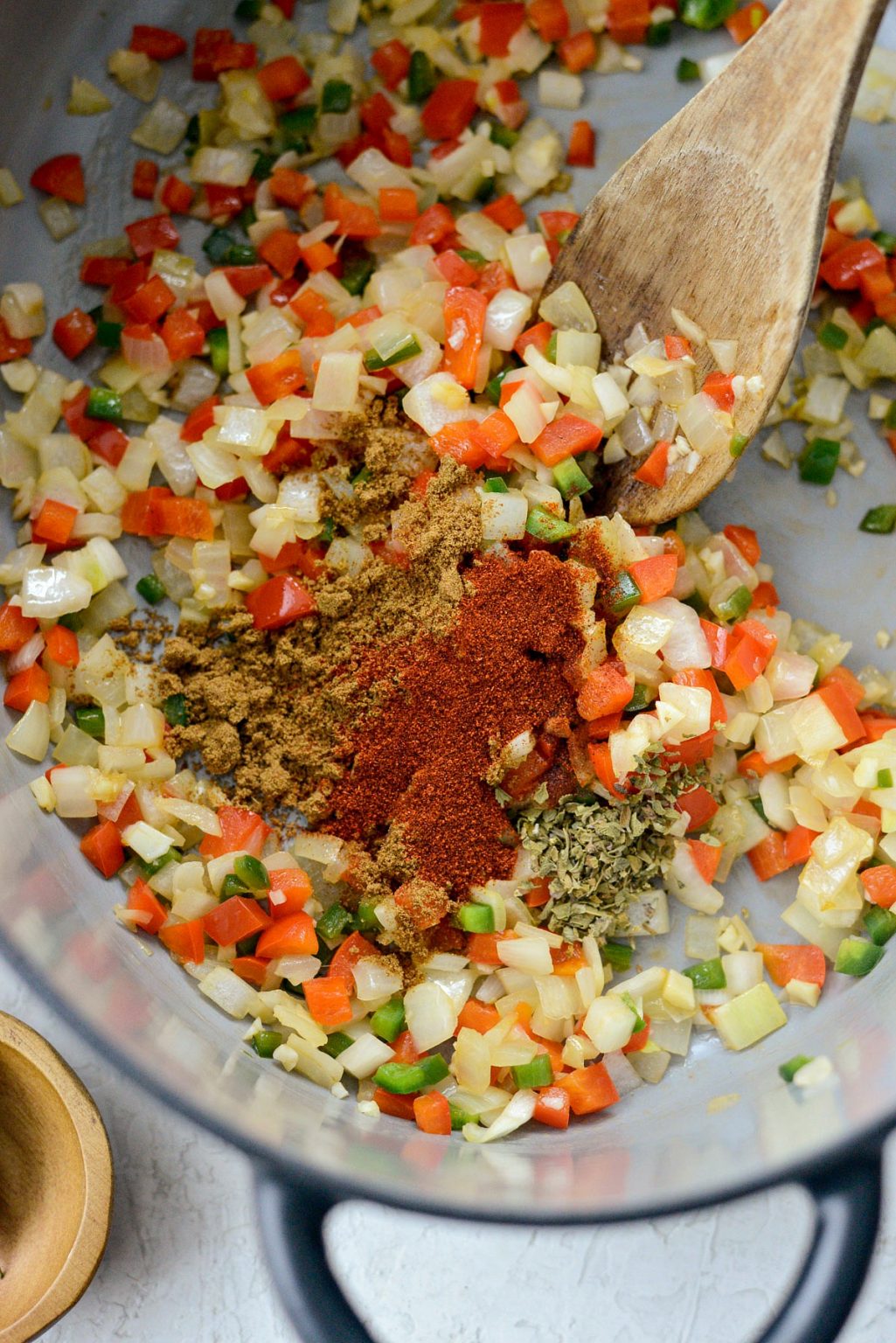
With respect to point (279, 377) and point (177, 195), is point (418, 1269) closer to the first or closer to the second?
point (279, 377)

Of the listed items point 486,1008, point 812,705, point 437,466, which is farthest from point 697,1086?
point 437,466

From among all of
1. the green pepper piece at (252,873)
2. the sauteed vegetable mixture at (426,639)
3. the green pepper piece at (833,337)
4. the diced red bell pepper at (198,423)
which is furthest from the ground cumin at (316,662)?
the green pepper piece at (833,337)

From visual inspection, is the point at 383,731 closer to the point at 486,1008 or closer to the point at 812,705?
the point at 486,1008

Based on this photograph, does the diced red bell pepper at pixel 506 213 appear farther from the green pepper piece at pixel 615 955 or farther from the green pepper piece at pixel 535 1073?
the green pepper piece at pixel 535 1073

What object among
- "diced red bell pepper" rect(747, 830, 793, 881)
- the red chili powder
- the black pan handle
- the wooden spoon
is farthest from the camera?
"diced red bell pepper" rect(747, 830, 793, 881)

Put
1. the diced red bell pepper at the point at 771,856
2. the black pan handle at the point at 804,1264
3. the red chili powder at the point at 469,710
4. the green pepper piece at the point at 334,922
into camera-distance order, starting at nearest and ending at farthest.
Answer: the black pan handle at the point at 804,1264, the red chili powder at the point at 469,710, the green pepper piece at the point at 334,922, the diced red bell pepper at the point at 771,856

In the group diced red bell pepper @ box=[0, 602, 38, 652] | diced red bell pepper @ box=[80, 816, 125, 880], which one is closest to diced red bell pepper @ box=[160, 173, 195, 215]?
diced red bell pepper @ box=[0, 602, 38, 652]

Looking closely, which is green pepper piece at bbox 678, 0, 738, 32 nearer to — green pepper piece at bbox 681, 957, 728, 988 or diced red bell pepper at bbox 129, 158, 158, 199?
diced red bell pepper at bbox 129, 158, 158, 199
